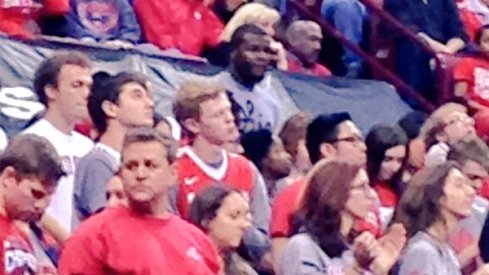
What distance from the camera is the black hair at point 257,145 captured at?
354 inches

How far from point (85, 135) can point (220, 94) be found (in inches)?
24.9

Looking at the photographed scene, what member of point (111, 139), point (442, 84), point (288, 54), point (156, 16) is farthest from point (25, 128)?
point (442, 84)

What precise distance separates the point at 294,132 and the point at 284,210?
104 centimetres

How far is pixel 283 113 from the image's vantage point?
10.4 meters

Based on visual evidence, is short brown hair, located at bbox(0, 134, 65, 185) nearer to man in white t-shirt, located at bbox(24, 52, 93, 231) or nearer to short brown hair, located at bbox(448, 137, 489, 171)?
man in white t-shirt, located at bbox(24, 52, 93, 231)

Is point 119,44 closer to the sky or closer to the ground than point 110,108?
closer to the ground

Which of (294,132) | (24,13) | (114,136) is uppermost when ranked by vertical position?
(114,136)

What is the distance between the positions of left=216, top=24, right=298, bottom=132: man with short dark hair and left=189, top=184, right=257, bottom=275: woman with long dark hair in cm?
218

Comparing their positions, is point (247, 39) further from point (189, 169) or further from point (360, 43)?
point (360, 43)

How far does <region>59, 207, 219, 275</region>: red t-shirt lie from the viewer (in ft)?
20.4

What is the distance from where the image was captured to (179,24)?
10.6 metres

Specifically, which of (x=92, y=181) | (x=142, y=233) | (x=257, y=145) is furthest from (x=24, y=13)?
(x=142, y=233)

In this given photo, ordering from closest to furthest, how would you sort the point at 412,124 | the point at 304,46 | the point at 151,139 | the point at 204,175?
the point at 151,139
the point at 204,175
the point at 412,124
the point at 304,46

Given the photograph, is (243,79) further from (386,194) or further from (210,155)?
(210,155)
